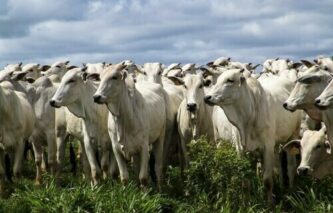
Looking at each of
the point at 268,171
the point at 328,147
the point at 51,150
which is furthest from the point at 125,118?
the point at 328,147

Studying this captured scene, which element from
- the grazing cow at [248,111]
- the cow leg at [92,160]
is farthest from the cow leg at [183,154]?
the grazing cow at [248,111]

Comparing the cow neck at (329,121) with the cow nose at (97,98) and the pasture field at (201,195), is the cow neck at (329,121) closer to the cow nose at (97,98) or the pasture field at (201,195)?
the pasture field at (201,195)

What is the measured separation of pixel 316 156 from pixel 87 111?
15.1ft

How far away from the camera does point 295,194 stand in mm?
12227

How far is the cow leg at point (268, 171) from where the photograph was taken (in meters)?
12.2

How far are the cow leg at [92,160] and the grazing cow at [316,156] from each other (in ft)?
12.7

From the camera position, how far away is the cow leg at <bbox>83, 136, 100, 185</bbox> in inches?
521

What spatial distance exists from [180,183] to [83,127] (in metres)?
2.14

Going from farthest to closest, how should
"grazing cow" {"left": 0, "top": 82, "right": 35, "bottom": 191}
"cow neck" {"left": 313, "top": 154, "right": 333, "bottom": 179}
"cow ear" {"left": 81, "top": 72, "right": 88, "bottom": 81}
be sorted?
"grazing cow" {"left": 0, "top": 82, "right": 35, "bottom": 191} → "cow ear" {"left": 81, "top": 72, "right": 88, "bottom": 81} → "cow neck" {"left": 313, "top": 154, "right": 333, "bottom": 179}

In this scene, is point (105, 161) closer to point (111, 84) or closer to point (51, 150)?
point (111, 84)

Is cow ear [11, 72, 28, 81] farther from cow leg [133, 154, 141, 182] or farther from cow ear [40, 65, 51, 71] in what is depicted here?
cow ear [40, 65, 51, 71]

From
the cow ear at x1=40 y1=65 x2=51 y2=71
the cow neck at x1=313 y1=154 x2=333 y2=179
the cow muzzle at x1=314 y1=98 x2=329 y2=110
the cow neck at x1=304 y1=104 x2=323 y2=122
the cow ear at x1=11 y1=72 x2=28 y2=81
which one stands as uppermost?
the cow muzzle at x1=314 y1=98 x2=329 y2=110

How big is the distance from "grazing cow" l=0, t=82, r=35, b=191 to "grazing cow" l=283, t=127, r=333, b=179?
573 centimetres

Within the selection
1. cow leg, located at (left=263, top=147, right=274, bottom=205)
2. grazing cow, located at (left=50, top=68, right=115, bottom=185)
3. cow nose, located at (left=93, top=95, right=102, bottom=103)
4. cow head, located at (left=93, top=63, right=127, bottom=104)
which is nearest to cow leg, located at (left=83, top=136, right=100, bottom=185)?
grazing cow, located at (left=50, top=68, right=115, bottom=185)
